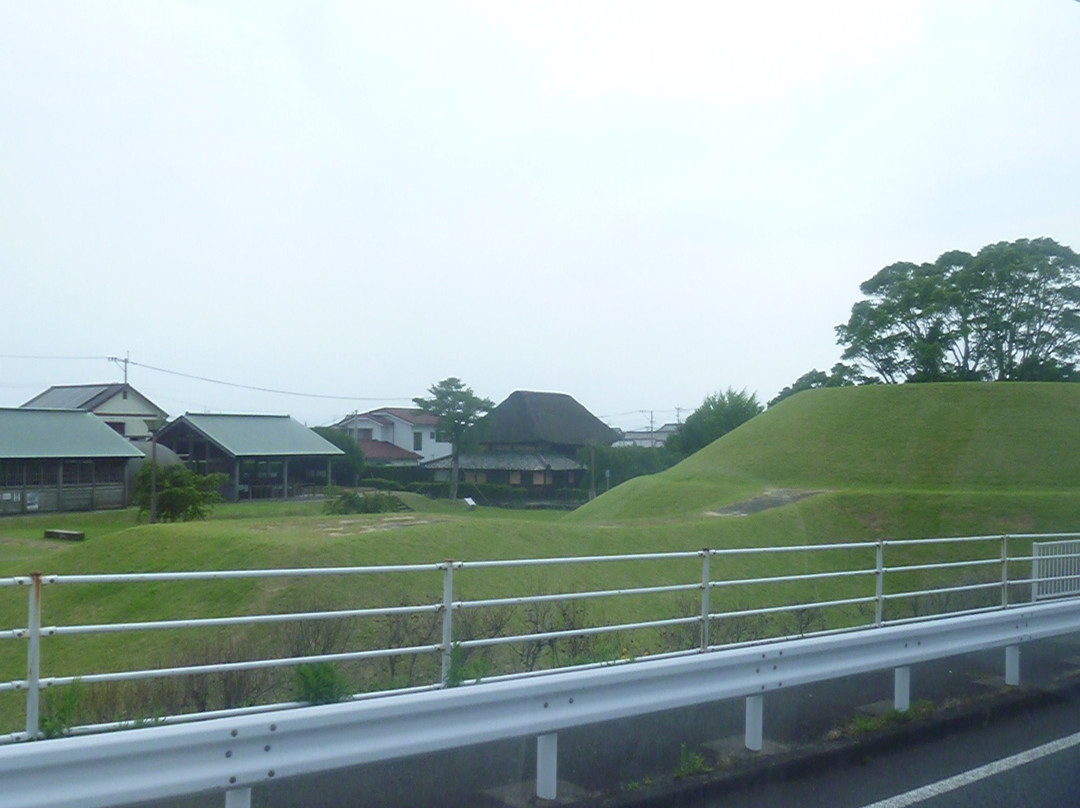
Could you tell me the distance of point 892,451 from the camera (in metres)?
39.3

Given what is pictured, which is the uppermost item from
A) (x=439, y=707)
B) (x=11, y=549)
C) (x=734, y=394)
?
(x=734, y=394)

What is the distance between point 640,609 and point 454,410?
3253cm

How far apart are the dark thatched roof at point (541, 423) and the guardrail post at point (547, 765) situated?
47.3m

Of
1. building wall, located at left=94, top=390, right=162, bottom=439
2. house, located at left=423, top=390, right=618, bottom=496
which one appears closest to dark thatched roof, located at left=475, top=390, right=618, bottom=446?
house, located at left=423, top=390, right=618, bottom=496

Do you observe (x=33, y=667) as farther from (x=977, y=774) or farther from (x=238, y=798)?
(x=977, y=774)

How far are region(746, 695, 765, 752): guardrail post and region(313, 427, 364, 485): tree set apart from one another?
40.3 m

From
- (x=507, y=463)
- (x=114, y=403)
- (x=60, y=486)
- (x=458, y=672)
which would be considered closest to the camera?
(x=458, y=672)

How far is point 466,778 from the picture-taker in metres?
5.24

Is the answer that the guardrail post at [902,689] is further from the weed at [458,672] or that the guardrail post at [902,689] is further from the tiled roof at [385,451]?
the tiled roof at [385,451]

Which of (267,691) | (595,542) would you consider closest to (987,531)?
(595,542)

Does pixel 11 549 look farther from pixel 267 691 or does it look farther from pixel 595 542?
pixel 267 691

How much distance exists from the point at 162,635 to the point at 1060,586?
1473 centimetres

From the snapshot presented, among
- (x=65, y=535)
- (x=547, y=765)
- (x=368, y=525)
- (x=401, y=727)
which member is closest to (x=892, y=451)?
(x=368, y=525)

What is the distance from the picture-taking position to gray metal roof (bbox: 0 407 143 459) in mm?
32250
